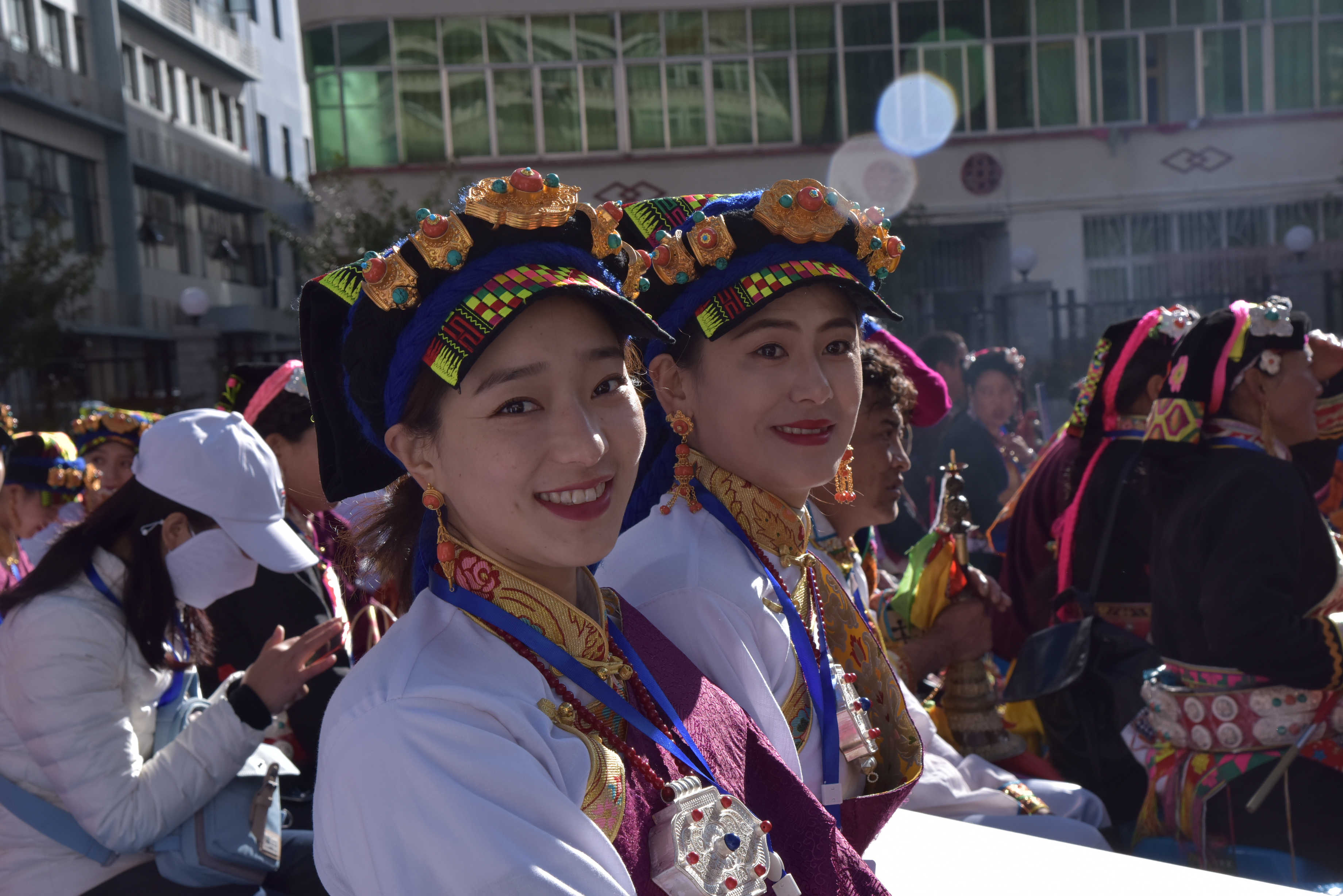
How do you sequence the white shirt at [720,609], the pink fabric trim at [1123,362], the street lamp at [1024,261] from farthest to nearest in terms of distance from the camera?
1. the street lamp at [1024,261]
2. the pink fabric trim at [1123,362]
3. the white shirt at [720,609]

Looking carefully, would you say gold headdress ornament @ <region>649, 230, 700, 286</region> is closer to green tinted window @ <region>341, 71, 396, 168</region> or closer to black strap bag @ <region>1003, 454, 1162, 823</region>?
black strap bag @ <region>1003, 454, 1162, 823</region>

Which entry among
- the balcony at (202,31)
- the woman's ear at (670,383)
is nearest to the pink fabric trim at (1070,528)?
the woman's ear at (670,383)

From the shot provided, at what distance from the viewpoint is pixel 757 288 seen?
224cm

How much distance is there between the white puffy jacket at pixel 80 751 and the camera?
2.66 metres

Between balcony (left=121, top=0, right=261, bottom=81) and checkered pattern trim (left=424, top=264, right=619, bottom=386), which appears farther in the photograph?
balcony (left=121, top=0, right=261, bottom=81)

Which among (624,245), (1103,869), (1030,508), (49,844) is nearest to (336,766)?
(624,245)

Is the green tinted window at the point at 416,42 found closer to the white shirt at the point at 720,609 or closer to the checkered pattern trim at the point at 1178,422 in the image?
the checkered pattern trim at the point at 1178,422

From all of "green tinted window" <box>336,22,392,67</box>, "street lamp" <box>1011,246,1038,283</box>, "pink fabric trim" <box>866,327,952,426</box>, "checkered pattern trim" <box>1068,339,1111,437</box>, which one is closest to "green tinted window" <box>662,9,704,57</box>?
"green tinted window" <box>336,22,392,67</box>

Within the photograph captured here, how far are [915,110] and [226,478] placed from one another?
1968cm

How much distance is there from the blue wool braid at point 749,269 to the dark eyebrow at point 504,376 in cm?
73

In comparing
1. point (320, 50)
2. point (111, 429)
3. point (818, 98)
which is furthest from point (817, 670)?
point (320, 50)

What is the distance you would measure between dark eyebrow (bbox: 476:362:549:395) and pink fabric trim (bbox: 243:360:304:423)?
2943 mm

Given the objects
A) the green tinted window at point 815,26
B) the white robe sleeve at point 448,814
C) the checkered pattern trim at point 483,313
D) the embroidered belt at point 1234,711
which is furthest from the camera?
the green tinted window at point 815,26

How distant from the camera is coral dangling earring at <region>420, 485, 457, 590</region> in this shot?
1658mm
